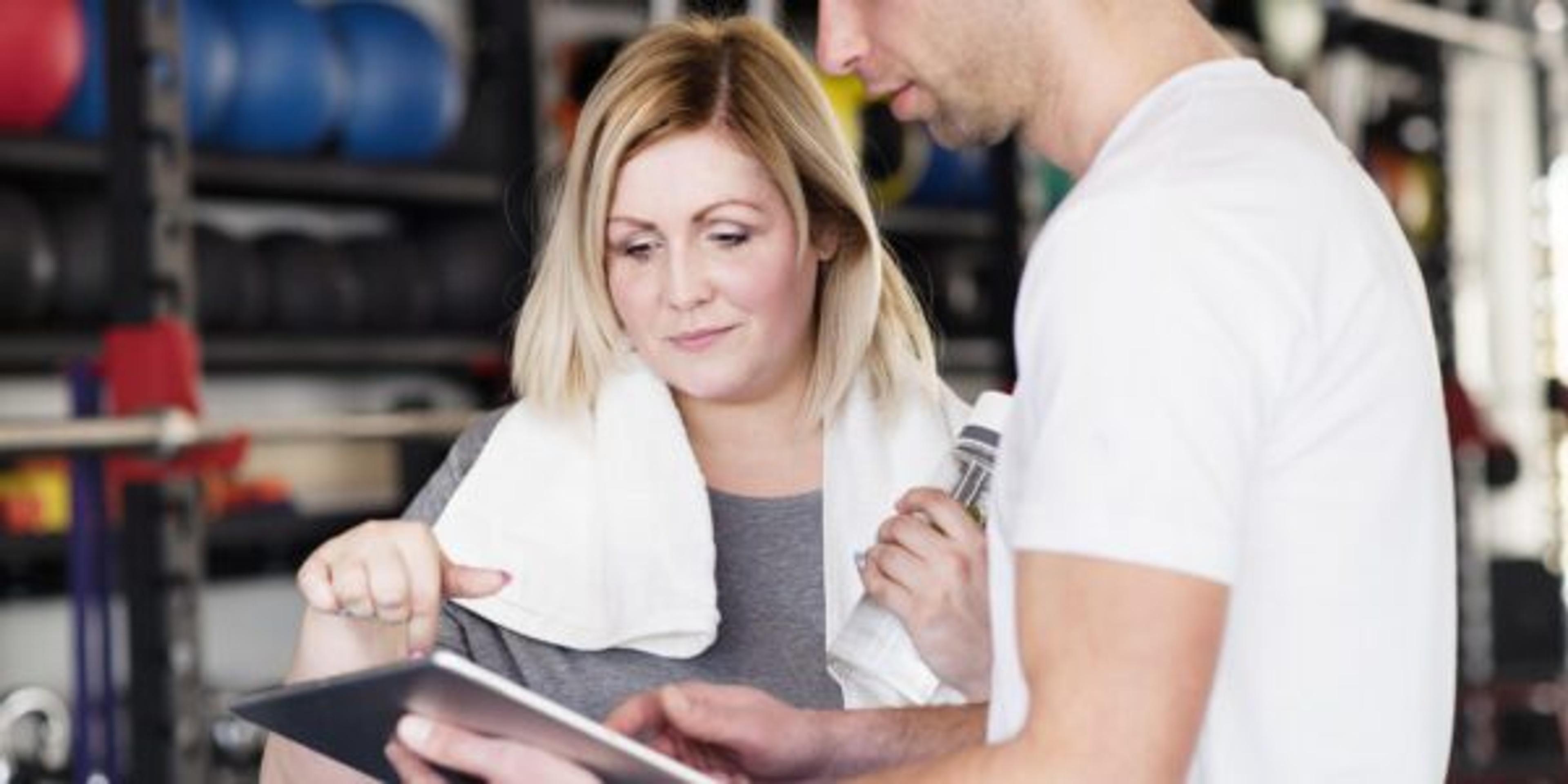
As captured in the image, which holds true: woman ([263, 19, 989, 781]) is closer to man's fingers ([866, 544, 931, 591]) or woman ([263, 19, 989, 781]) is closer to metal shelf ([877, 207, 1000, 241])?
man's fingers ([866, 544, 931, 591])

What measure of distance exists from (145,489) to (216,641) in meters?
2.36

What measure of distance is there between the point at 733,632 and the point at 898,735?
0.91 ft

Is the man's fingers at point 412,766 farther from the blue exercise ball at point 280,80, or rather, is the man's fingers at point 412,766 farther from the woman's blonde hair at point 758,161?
the blue exercise ball at point 280,80

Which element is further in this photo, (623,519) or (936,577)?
(623,519)

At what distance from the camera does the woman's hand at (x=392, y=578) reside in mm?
1420

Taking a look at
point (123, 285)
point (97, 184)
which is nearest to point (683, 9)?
point (123, 285)

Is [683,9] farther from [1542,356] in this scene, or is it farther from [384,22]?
[1542,356]

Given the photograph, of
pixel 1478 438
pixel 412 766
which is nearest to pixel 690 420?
pixel 412 766

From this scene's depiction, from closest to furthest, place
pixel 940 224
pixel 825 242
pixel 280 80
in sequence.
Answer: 1. pixel 825 242
2. pixel 280 80
3. pixel 940 224

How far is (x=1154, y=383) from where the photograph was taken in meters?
1.03

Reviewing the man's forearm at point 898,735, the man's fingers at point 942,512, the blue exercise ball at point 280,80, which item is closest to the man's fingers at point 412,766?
the man's forearm at point 898,735

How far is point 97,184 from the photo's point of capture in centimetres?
461

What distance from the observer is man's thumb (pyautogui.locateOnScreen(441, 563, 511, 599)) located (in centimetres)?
143

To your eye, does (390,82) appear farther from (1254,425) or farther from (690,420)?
(1254,425)
